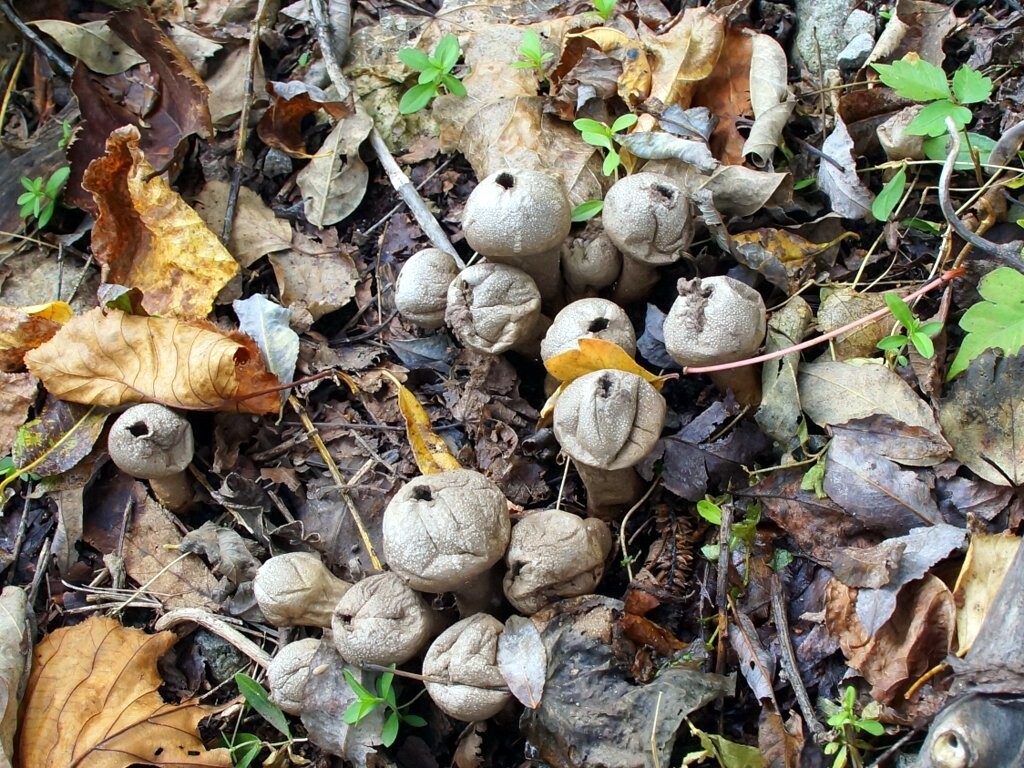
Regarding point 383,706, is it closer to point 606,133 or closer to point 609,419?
point 609,419

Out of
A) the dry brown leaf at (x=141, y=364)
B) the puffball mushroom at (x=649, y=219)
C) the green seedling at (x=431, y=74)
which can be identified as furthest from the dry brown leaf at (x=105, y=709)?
the green seedling at (x=431, y=74)

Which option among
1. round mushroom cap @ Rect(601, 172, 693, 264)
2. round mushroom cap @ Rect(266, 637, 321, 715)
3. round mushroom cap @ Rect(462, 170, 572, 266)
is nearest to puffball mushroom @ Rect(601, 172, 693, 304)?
round mushroom cap @ Rect(601, 172, 693, 264)

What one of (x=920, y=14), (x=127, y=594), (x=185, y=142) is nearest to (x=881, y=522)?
(x=920, y=14)

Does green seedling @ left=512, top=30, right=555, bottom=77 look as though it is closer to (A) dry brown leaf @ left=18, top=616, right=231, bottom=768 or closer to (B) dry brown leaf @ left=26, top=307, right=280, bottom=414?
(B) dry brown leaf @ left=26, top=307, right=280, bottom=414

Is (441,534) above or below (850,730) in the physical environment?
above

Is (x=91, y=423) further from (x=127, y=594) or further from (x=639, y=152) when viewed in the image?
(x=639, y=152)

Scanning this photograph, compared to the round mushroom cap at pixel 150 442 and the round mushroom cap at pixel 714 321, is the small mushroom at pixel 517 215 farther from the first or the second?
the round mushroom cap at pixel 150 442

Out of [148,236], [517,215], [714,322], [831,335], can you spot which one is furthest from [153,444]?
[831,335]
